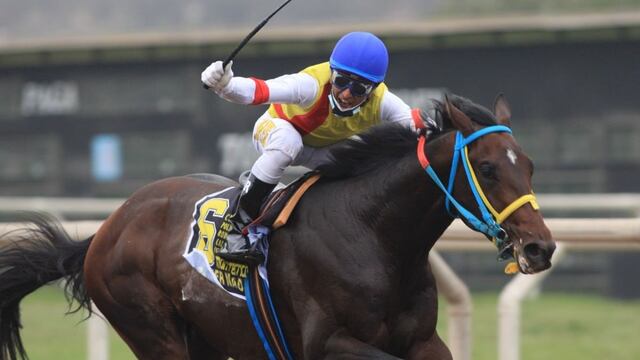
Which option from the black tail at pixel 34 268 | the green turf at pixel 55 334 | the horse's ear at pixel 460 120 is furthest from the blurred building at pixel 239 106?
the horse's ear at pixel 460 120

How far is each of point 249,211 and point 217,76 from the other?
0.62m

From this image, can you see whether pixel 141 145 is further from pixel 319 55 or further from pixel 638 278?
pixel 638 278

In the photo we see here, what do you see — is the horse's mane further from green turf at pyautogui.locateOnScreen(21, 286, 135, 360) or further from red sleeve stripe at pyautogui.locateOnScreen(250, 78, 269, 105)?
green turf at pyautogui.locateOnScreen(21, 286, 135, 360)

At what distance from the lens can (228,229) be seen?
4.82m

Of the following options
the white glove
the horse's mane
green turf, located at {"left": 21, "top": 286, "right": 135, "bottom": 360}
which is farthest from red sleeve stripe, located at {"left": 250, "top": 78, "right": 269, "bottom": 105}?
green turf, located at {"left": 21, "top": 286, "right": 135, "bottom": 360}

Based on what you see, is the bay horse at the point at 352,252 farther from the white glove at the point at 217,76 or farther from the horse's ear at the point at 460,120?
the white glove at the point at 217,76

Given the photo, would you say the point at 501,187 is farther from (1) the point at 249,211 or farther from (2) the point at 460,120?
(1) the point at 249,211

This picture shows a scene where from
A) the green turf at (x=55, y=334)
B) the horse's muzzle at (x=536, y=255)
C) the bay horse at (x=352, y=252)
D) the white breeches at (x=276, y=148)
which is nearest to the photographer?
the horse's muzzle at (x=536, y=255)

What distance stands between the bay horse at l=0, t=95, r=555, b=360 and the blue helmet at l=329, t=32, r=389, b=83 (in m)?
0.24

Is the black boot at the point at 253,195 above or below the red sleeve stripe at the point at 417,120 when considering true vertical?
below

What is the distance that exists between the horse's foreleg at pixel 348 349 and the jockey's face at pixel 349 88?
33.7 inches

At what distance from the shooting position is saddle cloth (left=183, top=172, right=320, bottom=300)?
184 inches

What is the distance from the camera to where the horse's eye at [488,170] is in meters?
4.11

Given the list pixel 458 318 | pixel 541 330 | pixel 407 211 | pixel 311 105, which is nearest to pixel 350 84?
pixel 311 105
